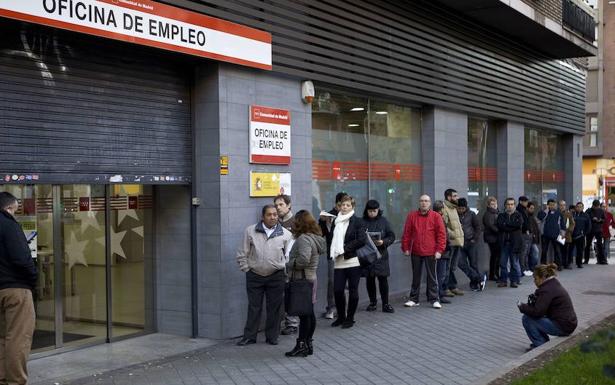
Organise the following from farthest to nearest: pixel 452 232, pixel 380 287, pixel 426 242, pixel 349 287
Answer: pixel 452 232, pixel 426 242, pixel 380 287, pixel 349 287

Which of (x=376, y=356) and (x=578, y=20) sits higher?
(x=578, y=20)

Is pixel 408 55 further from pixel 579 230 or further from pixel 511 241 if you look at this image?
pixel 579 230

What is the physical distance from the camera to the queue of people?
798 cm

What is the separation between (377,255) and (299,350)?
2337 millimetres

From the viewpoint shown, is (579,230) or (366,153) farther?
(579,230)

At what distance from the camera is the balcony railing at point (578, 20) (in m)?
17.4

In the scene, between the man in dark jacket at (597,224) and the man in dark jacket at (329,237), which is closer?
the man in dark jacket at (329,237)

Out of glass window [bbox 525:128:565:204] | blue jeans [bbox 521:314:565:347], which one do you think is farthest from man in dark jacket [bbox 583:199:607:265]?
blue jeans [bbox 521:314:565:347]

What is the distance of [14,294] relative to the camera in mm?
6227

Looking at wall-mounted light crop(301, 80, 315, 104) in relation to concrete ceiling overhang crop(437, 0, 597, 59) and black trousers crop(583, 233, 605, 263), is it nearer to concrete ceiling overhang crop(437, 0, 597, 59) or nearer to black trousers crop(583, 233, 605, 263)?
concrete ceiling overhang crop(437, 0, 597, 59)

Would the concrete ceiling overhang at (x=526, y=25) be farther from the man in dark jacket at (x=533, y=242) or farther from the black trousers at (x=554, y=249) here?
the black trousers at (x=554, y=249)

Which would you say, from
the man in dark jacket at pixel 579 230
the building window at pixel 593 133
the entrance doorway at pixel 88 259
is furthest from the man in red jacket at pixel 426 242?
the building window at pixel 593 133

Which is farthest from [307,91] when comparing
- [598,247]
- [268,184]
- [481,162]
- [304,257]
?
[598,247]

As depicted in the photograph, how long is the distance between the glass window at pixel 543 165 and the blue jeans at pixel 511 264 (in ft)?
17.2
